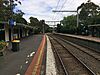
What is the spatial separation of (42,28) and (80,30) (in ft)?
314

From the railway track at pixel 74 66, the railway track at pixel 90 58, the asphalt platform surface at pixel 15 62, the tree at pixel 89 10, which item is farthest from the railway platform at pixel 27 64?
the tree at pixel 89 10

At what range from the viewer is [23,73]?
11320 mm

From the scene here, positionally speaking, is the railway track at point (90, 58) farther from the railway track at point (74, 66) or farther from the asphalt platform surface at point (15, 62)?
the asphalt platform surface at point (15, 62)

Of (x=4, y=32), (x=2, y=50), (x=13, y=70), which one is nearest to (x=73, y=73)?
(x=13, y=70)

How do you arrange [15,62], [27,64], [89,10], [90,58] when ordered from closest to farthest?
[27,64]
[15,62]
[90,58]
[89,10]

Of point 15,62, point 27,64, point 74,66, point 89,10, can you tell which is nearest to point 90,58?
point 74,66

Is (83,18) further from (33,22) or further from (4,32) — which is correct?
(4,32)

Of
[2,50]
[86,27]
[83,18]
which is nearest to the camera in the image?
[2,50]

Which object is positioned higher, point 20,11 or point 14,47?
point 20,11

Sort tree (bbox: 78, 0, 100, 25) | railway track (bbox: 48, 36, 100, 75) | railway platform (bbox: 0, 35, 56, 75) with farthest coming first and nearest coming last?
tree (bbox: 78, 0, 100, 25) < railway track (bbox: 48, 36, 100, 75) < railway platform (bbox: 0, 35, 56, 75)

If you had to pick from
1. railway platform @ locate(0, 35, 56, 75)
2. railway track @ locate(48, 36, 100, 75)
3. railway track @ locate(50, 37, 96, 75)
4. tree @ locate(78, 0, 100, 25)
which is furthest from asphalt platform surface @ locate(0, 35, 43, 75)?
tree @ locate(78, 0, 100, 25)

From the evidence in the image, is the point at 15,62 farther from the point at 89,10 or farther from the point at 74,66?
the point at 89,10

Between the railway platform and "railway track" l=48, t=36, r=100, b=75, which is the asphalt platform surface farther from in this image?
"railway track" l=48, t=36, r=100, b=75

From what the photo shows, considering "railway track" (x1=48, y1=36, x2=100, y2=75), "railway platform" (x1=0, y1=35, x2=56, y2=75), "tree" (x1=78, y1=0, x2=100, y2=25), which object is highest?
"tree" (x1=78, y1=0, x2=100, y2=25)
